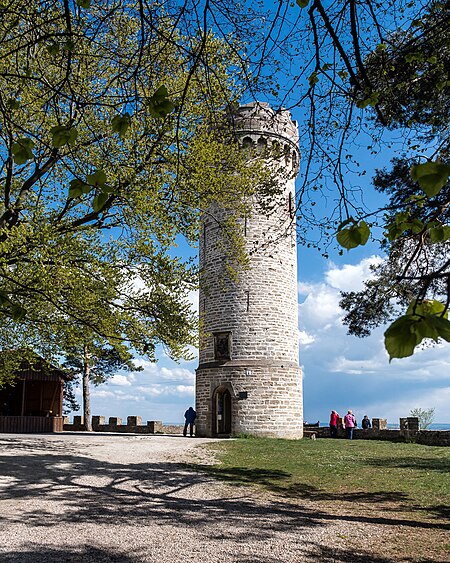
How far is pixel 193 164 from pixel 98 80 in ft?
10.4

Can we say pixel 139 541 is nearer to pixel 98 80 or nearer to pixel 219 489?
pixel 219 489

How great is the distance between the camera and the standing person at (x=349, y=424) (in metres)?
24.9

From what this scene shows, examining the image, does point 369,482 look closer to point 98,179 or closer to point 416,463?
point 416,463

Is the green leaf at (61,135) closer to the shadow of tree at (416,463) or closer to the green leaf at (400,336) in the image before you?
the green leaf at (400,336)

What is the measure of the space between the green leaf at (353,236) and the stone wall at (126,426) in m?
26.4

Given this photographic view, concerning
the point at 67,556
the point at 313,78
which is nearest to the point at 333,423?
the point at 67,556

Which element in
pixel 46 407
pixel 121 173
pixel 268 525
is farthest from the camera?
pixel 46 407

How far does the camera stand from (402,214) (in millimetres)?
3656

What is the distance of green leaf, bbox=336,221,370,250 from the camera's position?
2.37m

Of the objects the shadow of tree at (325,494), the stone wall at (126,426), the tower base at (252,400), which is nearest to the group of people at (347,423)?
the tower base at (252,400)

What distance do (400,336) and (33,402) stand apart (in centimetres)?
3055

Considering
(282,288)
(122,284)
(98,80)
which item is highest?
(98,80)

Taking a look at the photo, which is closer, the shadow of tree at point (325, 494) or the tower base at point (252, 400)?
the shadow of tree at point (325, 494)

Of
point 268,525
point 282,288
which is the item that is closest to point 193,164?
point 268,525
